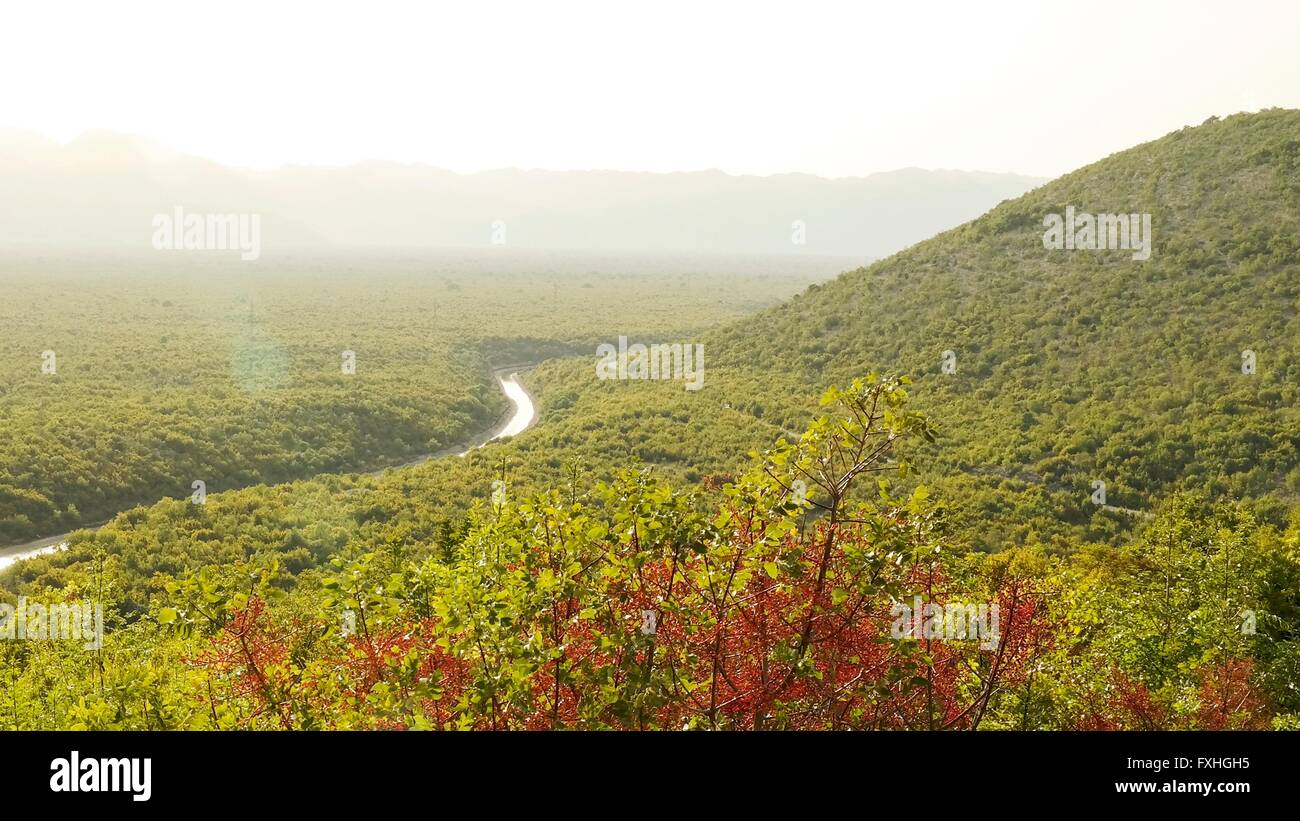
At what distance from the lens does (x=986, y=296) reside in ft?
183

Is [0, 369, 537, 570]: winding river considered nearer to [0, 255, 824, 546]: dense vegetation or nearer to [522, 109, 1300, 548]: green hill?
[0, 255, 824, 546]: dense vegetation

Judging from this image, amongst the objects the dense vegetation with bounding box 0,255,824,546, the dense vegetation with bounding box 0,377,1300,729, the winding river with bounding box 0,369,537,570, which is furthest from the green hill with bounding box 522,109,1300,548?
the dense vegetation with bounding box 0,377,1300,729

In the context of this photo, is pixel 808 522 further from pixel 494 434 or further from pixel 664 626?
pixel 494 434

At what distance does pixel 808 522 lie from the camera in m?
30.0

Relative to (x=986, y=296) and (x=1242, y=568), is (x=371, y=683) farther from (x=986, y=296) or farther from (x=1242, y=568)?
(x=986, y=296)

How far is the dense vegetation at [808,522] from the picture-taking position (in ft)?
16.9

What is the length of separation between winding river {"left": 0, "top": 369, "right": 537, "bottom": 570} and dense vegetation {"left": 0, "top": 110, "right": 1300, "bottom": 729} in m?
2.34

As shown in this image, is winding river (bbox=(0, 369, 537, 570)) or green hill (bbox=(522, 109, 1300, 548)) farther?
winding river (bbox=(0, 369, 537, 570))

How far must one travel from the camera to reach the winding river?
35.0 m

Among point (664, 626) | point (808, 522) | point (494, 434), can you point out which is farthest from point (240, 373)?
point (664, 626)

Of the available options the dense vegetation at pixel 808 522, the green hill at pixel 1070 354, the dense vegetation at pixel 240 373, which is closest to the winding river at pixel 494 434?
the dense vegetation at pixel 240 373

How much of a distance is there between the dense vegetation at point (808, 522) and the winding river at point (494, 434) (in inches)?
92.1

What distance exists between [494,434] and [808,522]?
34.6 meters
